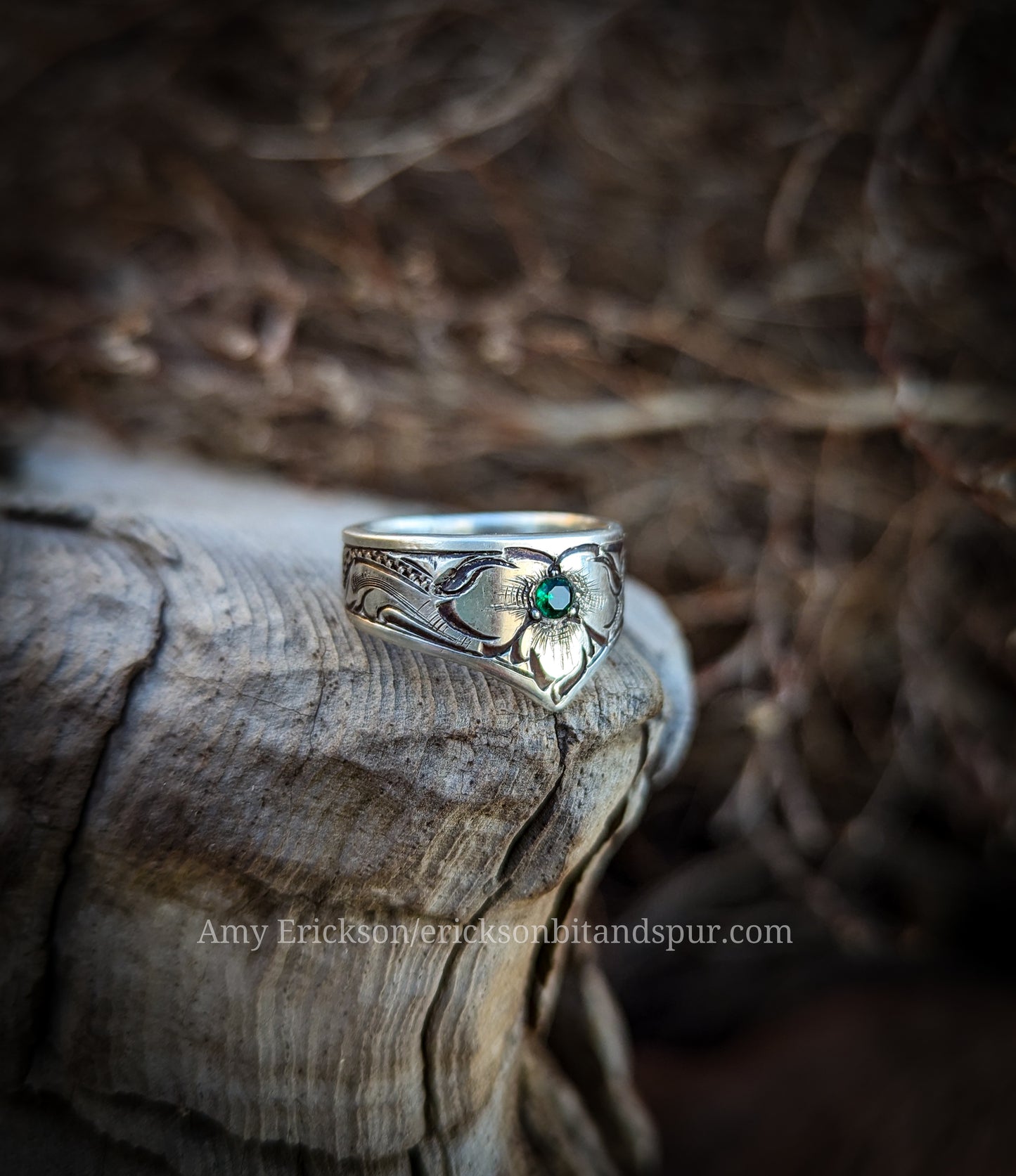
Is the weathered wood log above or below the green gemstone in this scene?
below

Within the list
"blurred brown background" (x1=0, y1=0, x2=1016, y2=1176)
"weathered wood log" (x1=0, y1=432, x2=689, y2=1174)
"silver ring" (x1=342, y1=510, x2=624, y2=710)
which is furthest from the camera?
"blurred brown background" (x1=0, y1=0, x2=1016, y2=1176)

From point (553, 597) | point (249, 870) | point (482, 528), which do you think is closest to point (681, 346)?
point (482, 528)

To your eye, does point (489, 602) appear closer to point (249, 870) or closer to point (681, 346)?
point (249, 870)

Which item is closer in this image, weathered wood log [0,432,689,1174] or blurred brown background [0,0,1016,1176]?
weathered wood log [0,432,689,1174]

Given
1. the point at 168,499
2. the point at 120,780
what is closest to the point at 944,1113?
the point at 120,780

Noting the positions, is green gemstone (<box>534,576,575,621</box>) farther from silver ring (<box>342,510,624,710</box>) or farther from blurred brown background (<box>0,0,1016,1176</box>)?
blurred brown background (<box>0,0,1016,1176</box>)

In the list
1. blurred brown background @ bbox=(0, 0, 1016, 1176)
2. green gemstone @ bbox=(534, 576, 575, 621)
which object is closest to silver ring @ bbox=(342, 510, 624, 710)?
green gemstone @ bbox=(534, 576, 575, 621)

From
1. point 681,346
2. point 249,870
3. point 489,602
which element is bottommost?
point 249,870

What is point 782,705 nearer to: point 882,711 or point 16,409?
point 882,711
